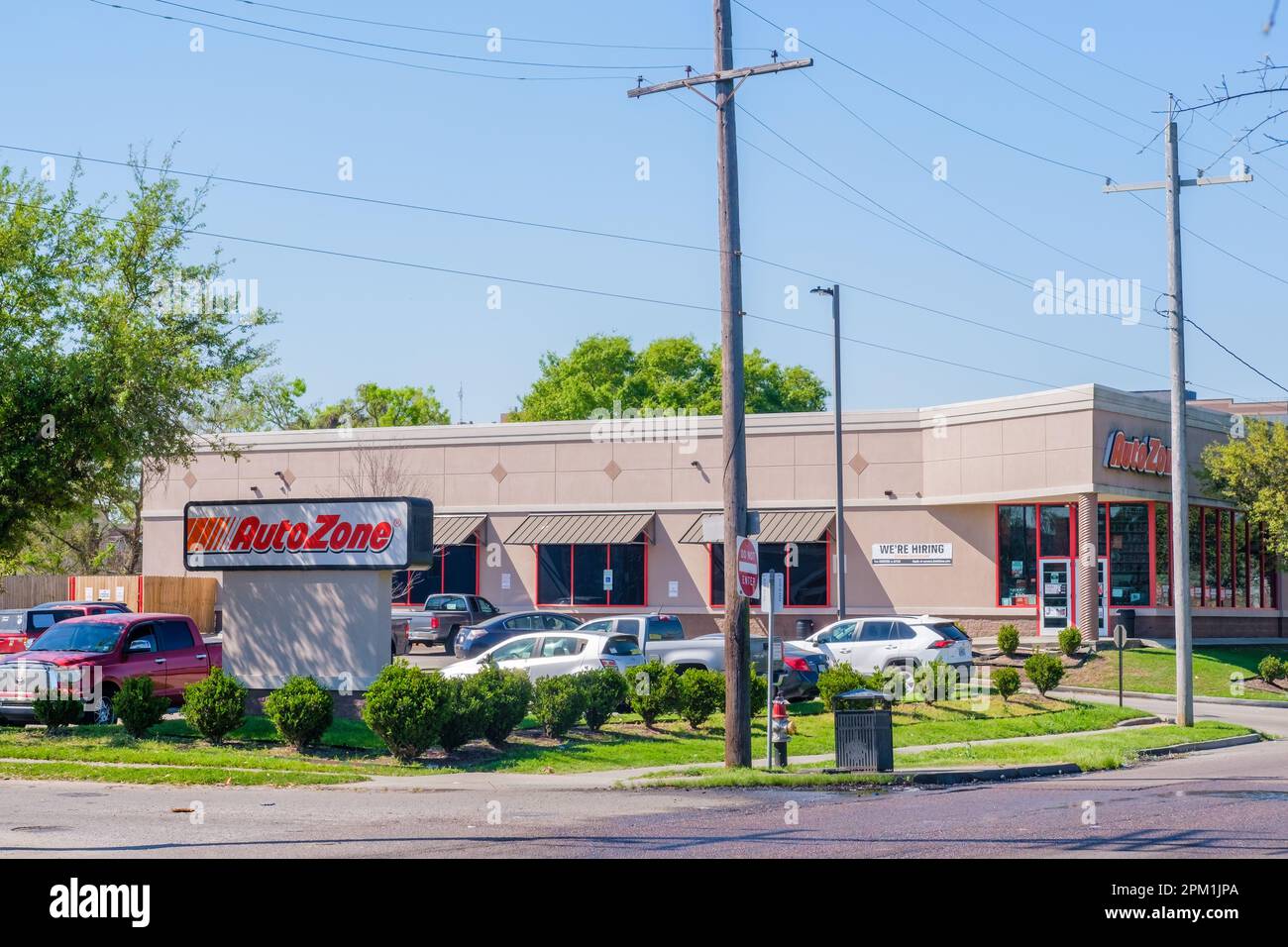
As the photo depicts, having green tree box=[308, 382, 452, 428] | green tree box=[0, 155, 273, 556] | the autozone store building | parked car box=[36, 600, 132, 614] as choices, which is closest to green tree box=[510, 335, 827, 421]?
green tree box=[308, 382, 452, 428]

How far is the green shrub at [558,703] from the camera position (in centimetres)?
2003

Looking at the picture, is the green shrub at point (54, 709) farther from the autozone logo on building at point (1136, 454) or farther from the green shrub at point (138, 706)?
the autozone logo on building at point (1136, 454)

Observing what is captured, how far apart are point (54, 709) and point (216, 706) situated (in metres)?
3.04

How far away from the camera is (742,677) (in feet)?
59.4

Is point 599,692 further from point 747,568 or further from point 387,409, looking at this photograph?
point 387,409

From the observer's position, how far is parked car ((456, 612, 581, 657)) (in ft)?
99.9

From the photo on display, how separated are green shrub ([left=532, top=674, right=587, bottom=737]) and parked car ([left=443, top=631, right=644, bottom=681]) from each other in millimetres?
2860

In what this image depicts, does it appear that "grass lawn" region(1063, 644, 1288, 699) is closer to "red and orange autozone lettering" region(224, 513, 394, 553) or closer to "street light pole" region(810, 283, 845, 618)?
"street light pole" region(810, 283, 845, 618)

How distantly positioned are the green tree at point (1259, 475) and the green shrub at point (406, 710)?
25474 millimetres

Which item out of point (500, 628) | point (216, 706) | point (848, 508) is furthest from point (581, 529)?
point (216, 706)

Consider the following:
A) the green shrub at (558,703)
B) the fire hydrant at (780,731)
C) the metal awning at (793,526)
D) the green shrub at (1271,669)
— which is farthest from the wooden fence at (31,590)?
the green shrub at (1271,669)
